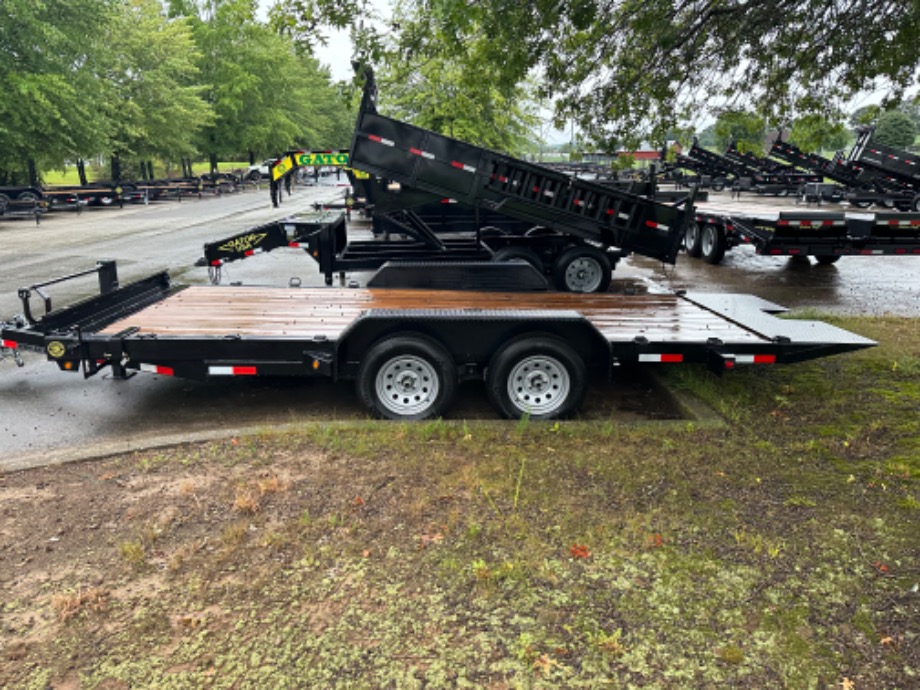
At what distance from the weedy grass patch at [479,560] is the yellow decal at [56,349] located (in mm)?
1321

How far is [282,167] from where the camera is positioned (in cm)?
1229

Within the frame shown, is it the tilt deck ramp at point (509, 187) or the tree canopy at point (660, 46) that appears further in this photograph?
the tilt deck ramp at point (509, 187)

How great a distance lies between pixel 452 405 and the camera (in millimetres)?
6062

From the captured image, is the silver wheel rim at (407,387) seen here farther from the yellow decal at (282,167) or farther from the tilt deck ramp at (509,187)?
the yellow decal at (282,167)

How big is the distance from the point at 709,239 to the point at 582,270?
16.6ft

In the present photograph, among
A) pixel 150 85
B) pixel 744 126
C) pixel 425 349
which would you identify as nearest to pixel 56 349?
pixel 425 349

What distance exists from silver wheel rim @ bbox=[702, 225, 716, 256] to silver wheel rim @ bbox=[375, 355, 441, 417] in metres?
10.9

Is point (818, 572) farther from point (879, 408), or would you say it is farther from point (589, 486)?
point (879, 408)

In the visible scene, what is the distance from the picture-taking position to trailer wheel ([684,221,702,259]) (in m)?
15.2

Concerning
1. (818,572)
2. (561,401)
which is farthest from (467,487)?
(818,572)

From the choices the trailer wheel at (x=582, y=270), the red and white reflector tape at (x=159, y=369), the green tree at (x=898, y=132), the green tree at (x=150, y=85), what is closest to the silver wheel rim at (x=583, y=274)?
the trailer wheel at (x=582, y=270)

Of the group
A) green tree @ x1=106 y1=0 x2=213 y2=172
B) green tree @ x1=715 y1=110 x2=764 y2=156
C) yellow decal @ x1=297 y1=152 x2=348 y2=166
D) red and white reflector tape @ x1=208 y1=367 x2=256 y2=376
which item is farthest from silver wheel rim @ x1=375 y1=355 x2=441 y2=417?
green tree @ x1=106 y1=0 x2=213 y2=172

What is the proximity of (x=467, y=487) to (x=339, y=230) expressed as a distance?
22.9 feet

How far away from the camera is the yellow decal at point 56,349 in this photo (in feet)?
17.9
